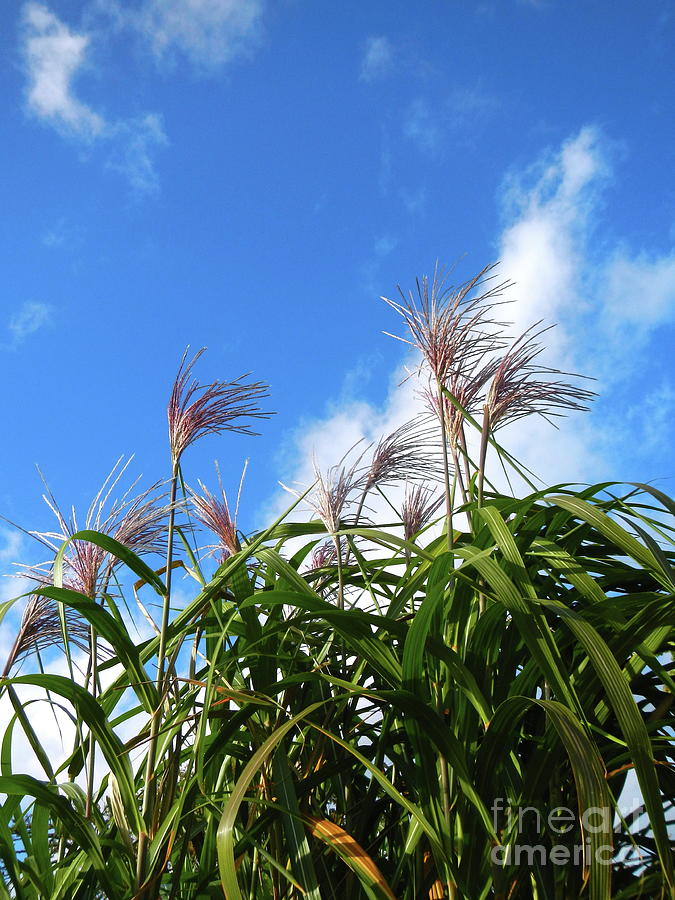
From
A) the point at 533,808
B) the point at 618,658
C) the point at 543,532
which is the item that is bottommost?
the point at 533,808

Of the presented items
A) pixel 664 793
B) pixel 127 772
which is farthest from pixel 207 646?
pixel 664 793

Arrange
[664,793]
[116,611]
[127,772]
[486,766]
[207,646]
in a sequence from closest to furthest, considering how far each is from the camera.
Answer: [486,766]
[127,772]
[664,793]
[116,611]
[207,646]

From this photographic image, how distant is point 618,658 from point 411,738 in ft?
1.31

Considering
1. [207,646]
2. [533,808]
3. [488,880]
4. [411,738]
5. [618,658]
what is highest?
[207,646]

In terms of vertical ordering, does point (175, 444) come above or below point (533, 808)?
above

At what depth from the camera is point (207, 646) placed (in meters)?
1.70

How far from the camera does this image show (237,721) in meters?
1.28

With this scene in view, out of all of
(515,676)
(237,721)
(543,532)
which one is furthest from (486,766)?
(543,532)

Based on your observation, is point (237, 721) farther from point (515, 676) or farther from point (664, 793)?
point (664, 793)

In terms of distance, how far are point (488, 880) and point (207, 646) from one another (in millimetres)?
772

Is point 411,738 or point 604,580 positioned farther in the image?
point 604,580

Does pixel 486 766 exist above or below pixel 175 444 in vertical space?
below

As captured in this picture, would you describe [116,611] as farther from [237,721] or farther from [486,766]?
[486,766]

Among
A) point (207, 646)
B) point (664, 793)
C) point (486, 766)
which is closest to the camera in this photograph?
point (486, 766)
